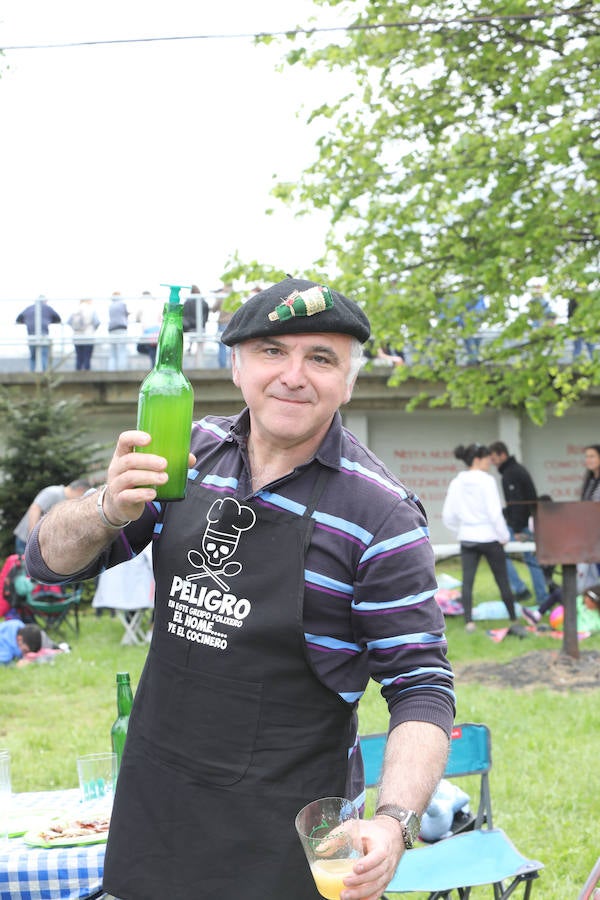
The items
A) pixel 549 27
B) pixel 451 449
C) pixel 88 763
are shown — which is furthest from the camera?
pixel 451 449

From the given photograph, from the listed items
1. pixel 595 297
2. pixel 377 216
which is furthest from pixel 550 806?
pixel 377 216

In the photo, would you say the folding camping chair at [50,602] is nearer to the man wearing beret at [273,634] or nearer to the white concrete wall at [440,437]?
the man wearing beret at [273,634]

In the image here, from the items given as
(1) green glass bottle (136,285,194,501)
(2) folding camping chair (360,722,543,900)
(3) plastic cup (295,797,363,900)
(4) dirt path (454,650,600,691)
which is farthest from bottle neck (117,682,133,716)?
(4) dirt path (454,650,600,691)

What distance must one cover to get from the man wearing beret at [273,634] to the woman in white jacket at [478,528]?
9.21m

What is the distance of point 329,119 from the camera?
11.6m

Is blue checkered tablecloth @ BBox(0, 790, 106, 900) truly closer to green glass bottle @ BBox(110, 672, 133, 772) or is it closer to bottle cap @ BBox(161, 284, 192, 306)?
green glass bottle @ BBox(110, 672, 133, 772)

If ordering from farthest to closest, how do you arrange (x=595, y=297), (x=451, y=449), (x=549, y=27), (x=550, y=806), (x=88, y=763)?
(x=451, y=449) → (x=549, y=27) → (x=595, y=297) → (x=550, y=806) → (x=88, y=763)

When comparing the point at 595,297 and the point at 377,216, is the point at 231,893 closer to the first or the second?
the point at 595,297

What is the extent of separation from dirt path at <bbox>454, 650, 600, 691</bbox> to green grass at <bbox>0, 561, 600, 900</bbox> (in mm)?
206

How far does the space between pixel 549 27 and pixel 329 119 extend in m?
2.68

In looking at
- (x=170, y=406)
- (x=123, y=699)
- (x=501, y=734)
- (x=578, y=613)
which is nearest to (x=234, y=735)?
(x=170, y=406)

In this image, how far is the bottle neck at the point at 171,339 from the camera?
1.99m

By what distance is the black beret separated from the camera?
1.98m

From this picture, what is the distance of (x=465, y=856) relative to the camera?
152 inches
